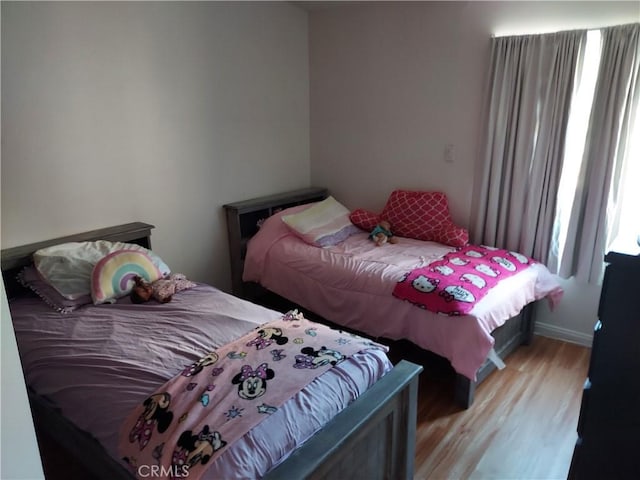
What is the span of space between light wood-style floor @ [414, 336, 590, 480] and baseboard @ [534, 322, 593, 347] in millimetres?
170

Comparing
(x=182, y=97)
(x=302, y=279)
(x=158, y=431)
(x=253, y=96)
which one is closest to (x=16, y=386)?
(x=158, y=431)

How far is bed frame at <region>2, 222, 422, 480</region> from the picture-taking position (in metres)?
1.28

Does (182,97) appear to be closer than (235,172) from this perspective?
Yes

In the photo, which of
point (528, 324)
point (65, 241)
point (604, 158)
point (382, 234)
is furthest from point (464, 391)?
point (65, 241)

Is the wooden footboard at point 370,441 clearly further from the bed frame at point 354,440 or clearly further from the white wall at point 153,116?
the white wall at point 153,116

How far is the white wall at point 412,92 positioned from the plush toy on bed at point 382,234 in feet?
1.49

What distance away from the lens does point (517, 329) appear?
2.91m

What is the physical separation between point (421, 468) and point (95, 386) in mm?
1405

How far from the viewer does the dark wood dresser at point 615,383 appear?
108 centimetres

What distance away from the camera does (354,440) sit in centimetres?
139

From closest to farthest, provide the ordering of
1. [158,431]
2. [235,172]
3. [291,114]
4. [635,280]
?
[635,280]
[158,431]
[235,172]
[291,114]

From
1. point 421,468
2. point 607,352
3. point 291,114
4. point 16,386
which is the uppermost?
point 291,114

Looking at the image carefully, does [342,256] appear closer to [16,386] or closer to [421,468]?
[421,468]

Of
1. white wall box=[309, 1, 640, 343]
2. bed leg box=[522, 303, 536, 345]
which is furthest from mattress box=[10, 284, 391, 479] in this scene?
white wall box=[309, 1, 640, 343]
